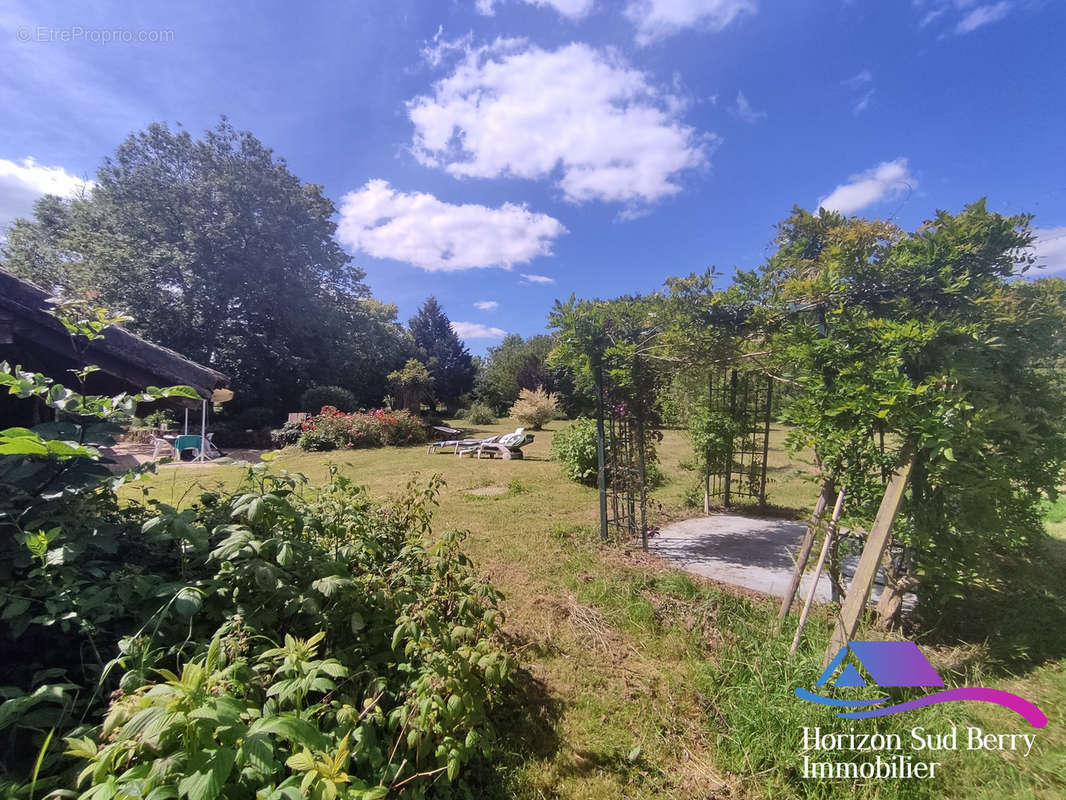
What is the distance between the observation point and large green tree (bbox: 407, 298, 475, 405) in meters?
29.2

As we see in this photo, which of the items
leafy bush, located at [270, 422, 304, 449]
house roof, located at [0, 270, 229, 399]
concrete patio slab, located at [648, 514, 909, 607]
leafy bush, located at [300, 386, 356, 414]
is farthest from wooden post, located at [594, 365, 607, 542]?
leafy bush, located at [300, 386, 356, 414]

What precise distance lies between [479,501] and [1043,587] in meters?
6.41

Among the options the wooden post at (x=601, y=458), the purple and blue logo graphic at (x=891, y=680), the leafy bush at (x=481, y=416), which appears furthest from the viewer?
the leafy bush at (x=481, y=416)

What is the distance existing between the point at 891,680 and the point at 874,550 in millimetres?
696

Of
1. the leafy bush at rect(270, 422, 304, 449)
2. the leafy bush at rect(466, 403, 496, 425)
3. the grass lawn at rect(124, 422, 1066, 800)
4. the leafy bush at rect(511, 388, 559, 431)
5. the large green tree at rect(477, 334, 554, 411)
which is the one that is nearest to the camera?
the grass lawn at rect(124, 422, 1066, 800)

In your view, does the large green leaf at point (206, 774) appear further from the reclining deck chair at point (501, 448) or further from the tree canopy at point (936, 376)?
the reclining deck chair at point (501, 448)

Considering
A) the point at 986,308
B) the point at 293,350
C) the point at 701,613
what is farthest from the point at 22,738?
the point at 293,350

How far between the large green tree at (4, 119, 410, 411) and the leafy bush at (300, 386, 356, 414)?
181 centimetres

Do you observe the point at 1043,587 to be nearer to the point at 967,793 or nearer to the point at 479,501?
the point at 967,793

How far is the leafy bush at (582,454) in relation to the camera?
26.5 ft

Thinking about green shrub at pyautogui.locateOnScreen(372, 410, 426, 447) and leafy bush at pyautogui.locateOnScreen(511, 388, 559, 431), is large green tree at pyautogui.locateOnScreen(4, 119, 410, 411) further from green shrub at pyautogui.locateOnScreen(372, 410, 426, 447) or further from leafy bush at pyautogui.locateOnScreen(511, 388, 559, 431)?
leafy bush at pyautogui.locateOnScreen(511, 388, 559, 431)

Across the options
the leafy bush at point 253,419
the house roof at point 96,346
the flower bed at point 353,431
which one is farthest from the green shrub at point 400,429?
the house roof at point 96,346

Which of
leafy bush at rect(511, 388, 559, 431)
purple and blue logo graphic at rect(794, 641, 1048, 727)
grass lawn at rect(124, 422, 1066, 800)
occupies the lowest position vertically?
grass lawn at rect(124, 422, 1066, 800)

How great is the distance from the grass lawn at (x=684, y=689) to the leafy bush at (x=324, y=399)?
1631 cm
